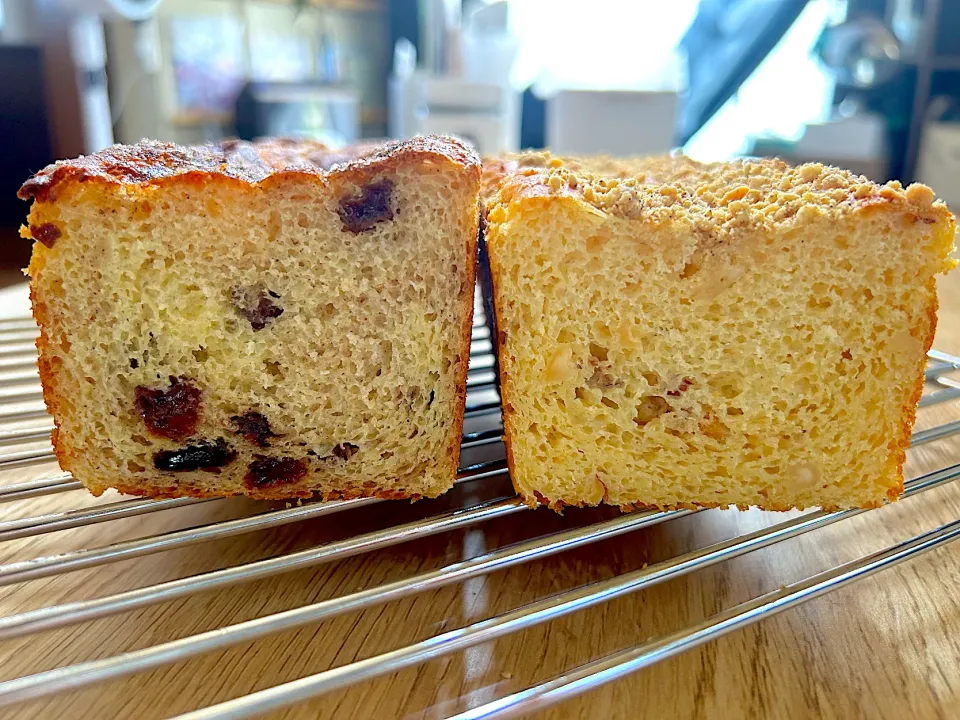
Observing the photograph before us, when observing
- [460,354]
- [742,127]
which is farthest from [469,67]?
[460,354]

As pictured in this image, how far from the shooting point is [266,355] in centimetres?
71

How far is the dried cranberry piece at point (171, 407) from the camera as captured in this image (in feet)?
2.35

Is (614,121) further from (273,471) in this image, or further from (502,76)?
(273,471)

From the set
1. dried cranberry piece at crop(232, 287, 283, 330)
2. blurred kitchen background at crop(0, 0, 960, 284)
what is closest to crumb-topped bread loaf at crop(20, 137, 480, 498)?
Answer: dried cranberry piece at crop(232, 287, 283, 330)

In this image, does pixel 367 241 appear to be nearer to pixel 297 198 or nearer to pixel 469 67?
pixel 297 198

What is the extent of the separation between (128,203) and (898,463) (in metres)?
0.79

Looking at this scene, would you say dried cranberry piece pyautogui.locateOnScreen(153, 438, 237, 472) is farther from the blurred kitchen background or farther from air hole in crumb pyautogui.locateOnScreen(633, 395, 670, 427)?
the blurred kitchen background

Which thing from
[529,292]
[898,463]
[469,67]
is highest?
[469,67]

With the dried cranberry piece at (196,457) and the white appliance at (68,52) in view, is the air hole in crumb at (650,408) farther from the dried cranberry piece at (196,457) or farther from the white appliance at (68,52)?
the white appliance at (68,52)

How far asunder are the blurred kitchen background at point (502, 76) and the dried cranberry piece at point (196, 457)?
6.16 feet

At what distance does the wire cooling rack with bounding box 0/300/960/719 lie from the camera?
1.61 feet

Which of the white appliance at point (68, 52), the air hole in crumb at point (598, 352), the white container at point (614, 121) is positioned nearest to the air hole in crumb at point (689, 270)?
the air hole in crumb at point (598, 352)

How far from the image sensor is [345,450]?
29.7 inches

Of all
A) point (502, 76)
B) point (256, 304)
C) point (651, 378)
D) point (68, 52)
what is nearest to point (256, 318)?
point (256, 304)
